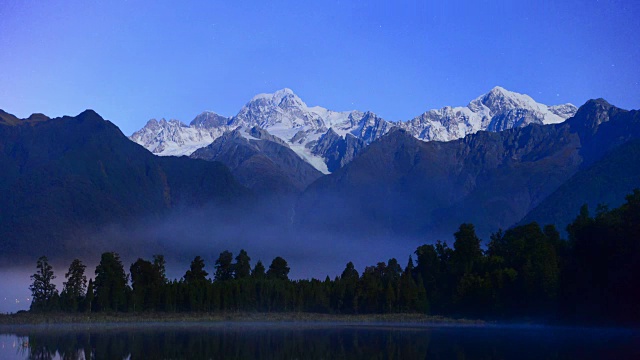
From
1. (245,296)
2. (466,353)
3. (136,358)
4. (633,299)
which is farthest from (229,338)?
(245,296)

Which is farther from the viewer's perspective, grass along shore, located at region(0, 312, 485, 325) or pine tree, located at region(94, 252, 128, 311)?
pine tree, located at region(94, 252, 128, 311)

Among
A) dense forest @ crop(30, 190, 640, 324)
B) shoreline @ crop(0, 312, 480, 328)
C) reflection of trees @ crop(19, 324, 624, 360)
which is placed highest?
dense forest @ crop(30, 190, 640, 324)

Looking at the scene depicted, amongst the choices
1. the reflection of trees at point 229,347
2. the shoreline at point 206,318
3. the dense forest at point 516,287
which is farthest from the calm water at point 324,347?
the shoreline at point 206,318

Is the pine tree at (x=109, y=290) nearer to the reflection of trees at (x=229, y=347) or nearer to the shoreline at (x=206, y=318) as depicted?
the shoreline at (x=206, y=318)

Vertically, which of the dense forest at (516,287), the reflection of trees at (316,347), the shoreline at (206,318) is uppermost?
the dense forest at (516,287)

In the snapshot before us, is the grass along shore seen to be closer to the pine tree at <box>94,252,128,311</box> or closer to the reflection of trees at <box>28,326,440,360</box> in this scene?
the pine tree at <box>94,252,128,311</box>

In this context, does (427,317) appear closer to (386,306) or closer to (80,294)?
(386,306)

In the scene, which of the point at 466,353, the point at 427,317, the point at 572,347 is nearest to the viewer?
the point at 466,353

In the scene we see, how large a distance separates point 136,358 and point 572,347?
1665 inches

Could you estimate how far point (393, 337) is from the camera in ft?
339

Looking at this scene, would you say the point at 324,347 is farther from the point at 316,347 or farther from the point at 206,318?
the point at 206,318

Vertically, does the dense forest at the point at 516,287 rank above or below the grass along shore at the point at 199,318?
above

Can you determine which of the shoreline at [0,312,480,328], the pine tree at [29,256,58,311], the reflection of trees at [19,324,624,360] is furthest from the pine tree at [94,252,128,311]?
the reflection of trees at [19,324,624,360]

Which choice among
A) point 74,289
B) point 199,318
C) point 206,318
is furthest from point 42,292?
point 206,318
